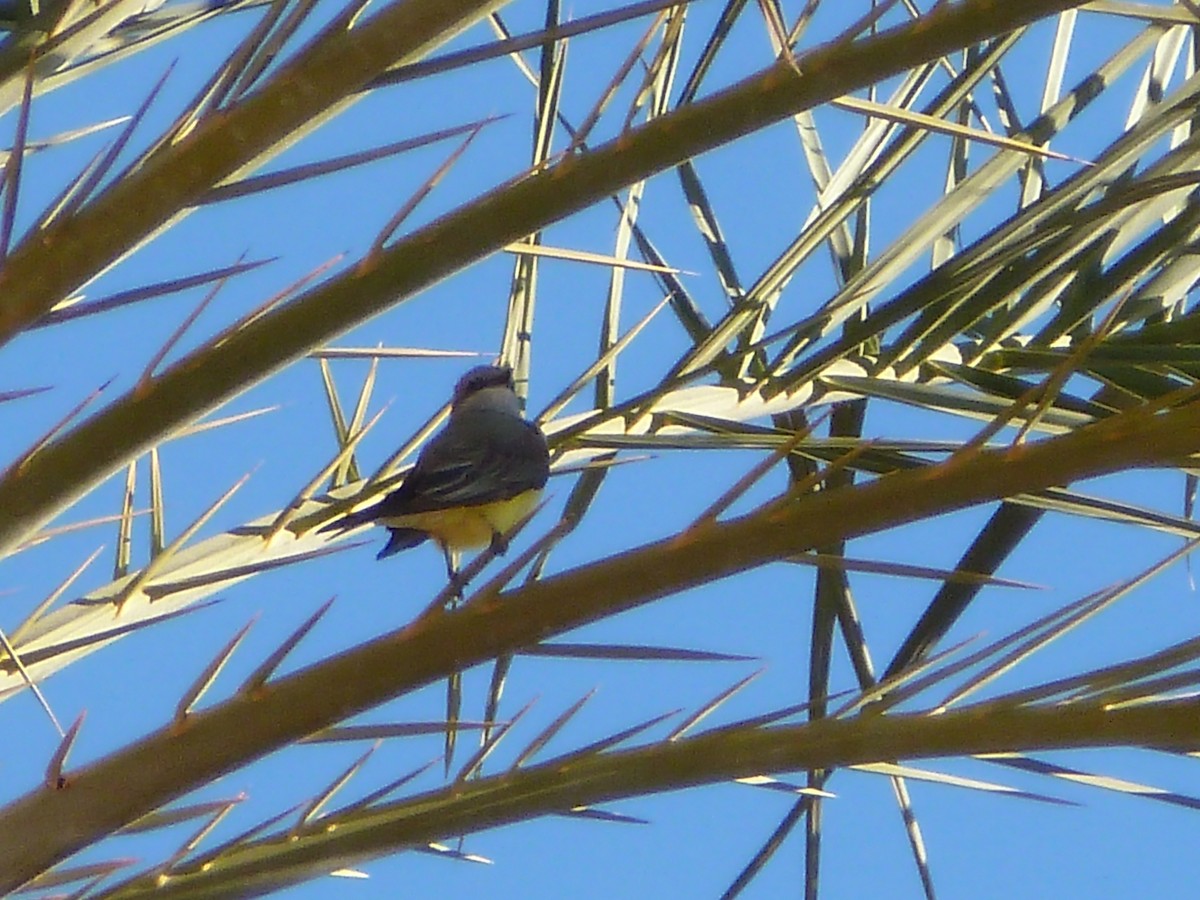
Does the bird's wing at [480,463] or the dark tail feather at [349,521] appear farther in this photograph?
the bird's wing at [480,463]

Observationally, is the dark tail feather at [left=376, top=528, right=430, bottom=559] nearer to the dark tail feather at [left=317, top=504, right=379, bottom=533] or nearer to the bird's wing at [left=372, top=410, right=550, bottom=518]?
the bird's wing at [left=372, top=410, right=550, bottom=518]

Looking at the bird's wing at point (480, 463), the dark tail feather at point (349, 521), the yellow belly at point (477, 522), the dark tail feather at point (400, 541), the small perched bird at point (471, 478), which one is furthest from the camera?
the yellow belly at point (477, 522)

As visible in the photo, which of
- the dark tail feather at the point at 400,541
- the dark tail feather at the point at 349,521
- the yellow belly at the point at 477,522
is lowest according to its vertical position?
the dark tail feather at the point at 349,521

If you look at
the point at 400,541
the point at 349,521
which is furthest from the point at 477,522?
the point at 349,521

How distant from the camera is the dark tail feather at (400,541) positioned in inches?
108

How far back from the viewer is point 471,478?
2.67 m

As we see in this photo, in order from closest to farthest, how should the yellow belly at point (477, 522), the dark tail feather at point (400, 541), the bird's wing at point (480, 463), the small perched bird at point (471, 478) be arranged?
the small perched bird at point (471, 478), the bird's wing at point (480, 463), the dark tail feather at point (400, 541), the yellow belly at point (477, 522)

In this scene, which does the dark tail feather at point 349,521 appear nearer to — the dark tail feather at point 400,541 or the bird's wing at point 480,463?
the bird's wing at point 480,463

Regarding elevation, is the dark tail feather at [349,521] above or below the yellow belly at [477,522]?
below

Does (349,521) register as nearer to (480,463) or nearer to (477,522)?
(480,463)

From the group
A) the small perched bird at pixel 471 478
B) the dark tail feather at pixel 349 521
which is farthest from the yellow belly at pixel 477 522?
the dark tail feather at pixel 349 521

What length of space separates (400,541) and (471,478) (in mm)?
183

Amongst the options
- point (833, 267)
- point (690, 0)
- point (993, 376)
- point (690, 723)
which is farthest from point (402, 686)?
point (833, 267)

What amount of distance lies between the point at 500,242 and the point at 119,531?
2.80ft
